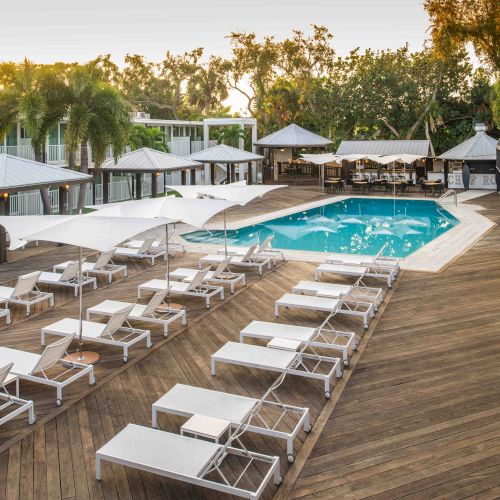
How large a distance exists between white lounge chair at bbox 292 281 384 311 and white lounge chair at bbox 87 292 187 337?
100 inches

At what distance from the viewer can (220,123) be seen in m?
37.1

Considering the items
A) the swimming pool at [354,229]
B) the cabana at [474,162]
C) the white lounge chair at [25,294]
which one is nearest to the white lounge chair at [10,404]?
the white lounge chair at [25,294]

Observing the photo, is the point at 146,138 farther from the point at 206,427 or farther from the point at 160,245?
the point at 206,427

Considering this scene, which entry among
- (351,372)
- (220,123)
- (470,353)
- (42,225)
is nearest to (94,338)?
(42,225)

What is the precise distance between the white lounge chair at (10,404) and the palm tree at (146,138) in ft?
74.7

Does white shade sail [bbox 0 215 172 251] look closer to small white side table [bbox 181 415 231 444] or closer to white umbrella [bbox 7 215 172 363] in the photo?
white umbrella [bbox 7 215 172 363]

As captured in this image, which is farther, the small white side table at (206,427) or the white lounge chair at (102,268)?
the white lounge chair at (102,268)

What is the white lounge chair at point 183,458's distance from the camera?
4891 millimetres

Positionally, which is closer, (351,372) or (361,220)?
(351,372)

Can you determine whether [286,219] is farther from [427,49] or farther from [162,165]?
[427,49]

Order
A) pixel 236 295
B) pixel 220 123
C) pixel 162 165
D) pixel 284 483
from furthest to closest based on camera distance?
pixel 220 123 < pixel 162 165 < pixel 236 295 < pixel 284 483

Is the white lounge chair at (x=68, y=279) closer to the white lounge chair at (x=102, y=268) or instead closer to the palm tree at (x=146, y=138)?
the white lounge chair at (x=102, y=268)

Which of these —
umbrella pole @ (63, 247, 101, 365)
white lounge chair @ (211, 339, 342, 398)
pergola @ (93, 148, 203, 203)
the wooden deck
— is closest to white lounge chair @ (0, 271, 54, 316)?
the wooden deck

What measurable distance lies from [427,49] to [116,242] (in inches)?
1484
